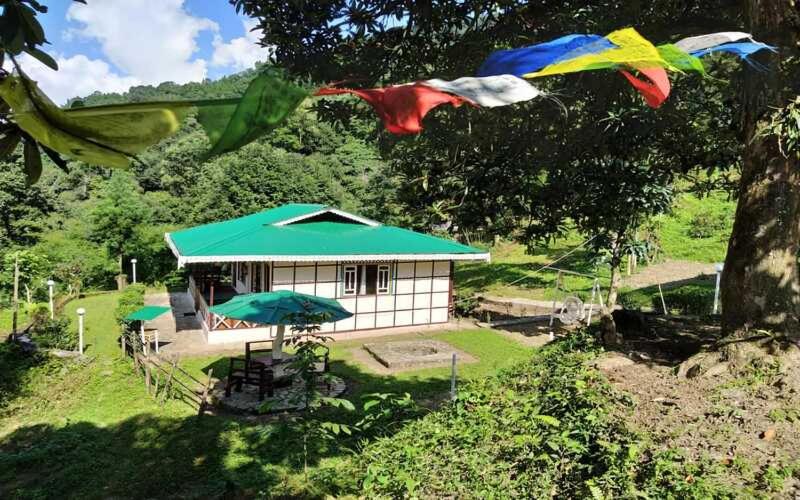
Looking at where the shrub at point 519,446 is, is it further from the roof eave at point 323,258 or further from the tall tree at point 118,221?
the tall tree at point 118,221

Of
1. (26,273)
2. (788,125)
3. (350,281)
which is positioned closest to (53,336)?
(350,281)

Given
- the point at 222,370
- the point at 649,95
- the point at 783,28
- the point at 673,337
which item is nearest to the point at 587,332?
the point at 673,337

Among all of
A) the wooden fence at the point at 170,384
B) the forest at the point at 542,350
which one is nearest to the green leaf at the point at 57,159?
the forest at the point at 542,350

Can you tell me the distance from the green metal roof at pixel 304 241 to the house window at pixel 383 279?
830 millimetres

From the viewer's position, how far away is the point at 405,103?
4.59 ft

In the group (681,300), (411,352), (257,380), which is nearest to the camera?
(257,380)

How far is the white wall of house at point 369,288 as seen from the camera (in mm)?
14438

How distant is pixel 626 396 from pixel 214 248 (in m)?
11.4

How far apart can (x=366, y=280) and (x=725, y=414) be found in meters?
12.1

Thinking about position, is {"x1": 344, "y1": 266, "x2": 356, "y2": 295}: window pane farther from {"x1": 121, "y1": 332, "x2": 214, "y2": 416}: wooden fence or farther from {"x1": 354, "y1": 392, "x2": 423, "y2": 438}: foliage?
{"x1": 354, "y1": 392, "x2": 423, "y2": 438}: foliage

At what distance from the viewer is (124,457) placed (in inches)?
282

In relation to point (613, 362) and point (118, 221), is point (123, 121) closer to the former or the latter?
point (613, 362)

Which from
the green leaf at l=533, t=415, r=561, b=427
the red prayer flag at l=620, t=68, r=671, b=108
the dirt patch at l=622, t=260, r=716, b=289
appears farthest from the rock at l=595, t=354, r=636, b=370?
the dirt patch at l=622, t=260, r=716, b=289

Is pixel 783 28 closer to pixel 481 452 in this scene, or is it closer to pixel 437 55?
pixel 437 55
